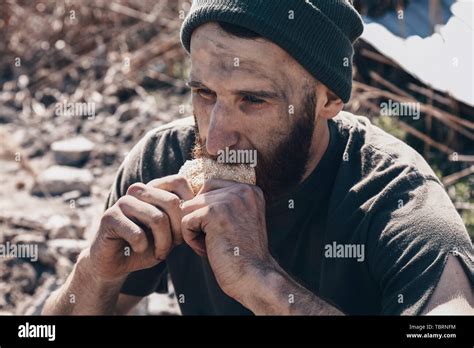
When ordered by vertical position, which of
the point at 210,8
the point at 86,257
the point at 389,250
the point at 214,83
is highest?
the point at 210,8

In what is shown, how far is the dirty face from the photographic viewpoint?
301cm

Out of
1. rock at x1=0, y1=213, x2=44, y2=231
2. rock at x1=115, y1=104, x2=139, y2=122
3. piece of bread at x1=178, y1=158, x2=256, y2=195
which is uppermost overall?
piece of bread at x1=178, y1=158, x2=256, y2=195

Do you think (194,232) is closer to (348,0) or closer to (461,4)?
(348,0)

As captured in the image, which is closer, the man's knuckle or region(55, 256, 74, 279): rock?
the man's knuckle

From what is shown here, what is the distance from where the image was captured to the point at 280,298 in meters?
2.83

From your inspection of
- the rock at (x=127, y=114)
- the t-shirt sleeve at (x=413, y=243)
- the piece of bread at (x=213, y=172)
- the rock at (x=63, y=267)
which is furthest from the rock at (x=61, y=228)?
the t-shirt sleeve at (x=413, y=243)

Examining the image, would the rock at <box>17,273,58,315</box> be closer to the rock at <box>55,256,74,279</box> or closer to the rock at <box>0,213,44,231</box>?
the rock at <box>55,256,74,279</box>

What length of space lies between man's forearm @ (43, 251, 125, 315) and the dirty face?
68 cm

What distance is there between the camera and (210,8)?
3.07m

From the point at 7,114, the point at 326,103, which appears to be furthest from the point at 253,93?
the point at 7,114

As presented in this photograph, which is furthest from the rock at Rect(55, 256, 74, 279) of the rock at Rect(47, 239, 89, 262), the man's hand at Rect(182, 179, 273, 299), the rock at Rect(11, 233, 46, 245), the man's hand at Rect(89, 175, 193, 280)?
the man's hand at Rect(182, 179, 273, 299)

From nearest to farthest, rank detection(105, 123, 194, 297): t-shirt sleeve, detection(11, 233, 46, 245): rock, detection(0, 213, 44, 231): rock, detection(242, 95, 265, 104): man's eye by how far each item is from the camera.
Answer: detection(242, 95, 265, 104): man's eye, detection(105, 123, 194, 297): t-shirt sleeve, detection(11, 233, 46, 245): rock, detection(0, 213, 44, 231): rock
